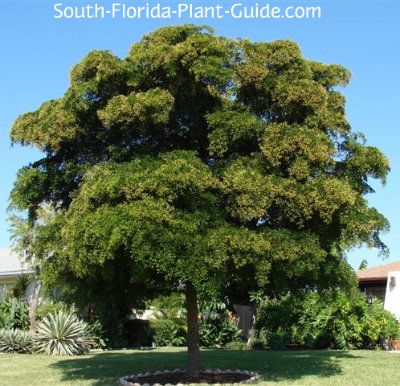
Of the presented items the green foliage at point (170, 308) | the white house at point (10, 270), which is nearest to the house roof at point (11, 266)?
the white house at point (10, 270)

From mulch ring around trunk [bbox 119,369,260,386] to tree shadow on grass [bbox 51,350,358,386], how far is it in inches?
15.5

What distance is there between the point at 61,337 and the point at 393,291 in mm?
14908

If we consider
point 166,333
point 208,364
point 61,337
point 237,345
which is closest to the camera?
point 208,364

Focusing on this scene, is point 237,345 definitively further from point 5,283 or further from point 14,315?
point 5,283

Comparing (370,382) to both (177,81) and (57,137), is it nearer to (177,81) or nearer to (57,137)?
(177,81)

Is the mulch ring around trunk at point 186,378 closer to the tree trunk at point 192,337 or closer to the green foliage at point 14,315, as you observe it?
the tree trunk at point 192,337

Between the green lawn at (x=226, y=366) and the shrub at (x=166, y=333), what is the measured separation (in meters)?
5.30

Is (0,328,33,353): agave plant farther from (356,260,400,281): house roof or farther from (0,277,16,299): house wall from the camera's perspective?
(356,260,400,281): house roof

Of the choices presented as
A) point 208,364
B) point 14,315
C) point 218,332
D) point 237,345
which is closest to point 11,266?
point 14,315

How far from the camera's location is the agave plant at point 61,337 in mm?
22016

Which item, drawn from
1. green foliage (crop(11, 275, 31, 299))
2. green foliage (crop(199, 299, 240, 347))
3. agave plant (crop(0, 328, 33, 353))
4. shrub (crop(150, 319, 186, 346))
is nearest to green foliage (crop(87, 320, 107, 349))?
shrub (crop(150, 319, 186, 346))

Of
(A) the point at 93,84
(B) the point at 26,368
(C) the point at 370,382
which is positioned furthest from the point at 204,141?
(B) the point at 26,368

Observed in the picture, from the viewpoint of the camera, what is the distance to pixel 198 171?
12289 millimetres

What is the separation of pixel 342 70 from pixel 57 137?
22.4 ft
